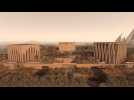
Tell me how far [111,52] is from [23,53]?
876mm

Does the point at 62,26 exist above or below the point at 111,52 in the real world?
above

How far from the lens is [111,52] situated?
3.75 meters

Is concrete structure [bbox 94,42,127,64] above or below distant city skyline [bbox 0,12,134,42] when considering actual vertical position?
below

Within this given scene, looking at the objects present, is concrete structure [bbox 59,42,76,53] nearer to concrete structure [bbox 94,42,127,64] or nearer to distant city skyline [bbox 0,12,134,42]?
distant city skyline [bbox 0,12,134,42]

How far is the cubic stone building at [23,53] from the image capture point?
12.3 feet

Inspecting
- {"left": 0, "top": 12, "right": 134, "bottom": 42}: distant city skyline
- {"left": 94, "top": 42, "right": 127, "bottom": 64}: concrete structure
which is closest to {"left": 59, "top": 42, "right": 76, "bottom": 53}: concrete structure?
{"left": 0, "top": 12, "right": 134, "bottom": 42}: distant city skyline

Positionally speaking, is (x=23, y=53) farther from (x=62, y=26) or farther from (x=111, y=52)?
(x=111, y=52)

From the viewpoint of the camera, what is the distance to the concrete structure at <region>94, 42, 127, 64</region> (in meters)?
3.75

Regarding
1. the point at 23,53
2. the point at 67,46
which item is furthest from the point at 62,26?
the point at 23,53

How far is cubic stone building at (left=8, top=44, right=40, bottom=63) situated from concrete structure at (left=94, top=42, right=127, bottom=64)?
601mm

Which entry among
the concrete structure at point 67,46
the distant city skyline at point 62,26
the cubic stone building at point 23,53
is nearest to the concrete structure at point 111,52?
the distant city skyline at point 62,26

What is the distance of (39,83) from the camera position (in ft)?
12.5
